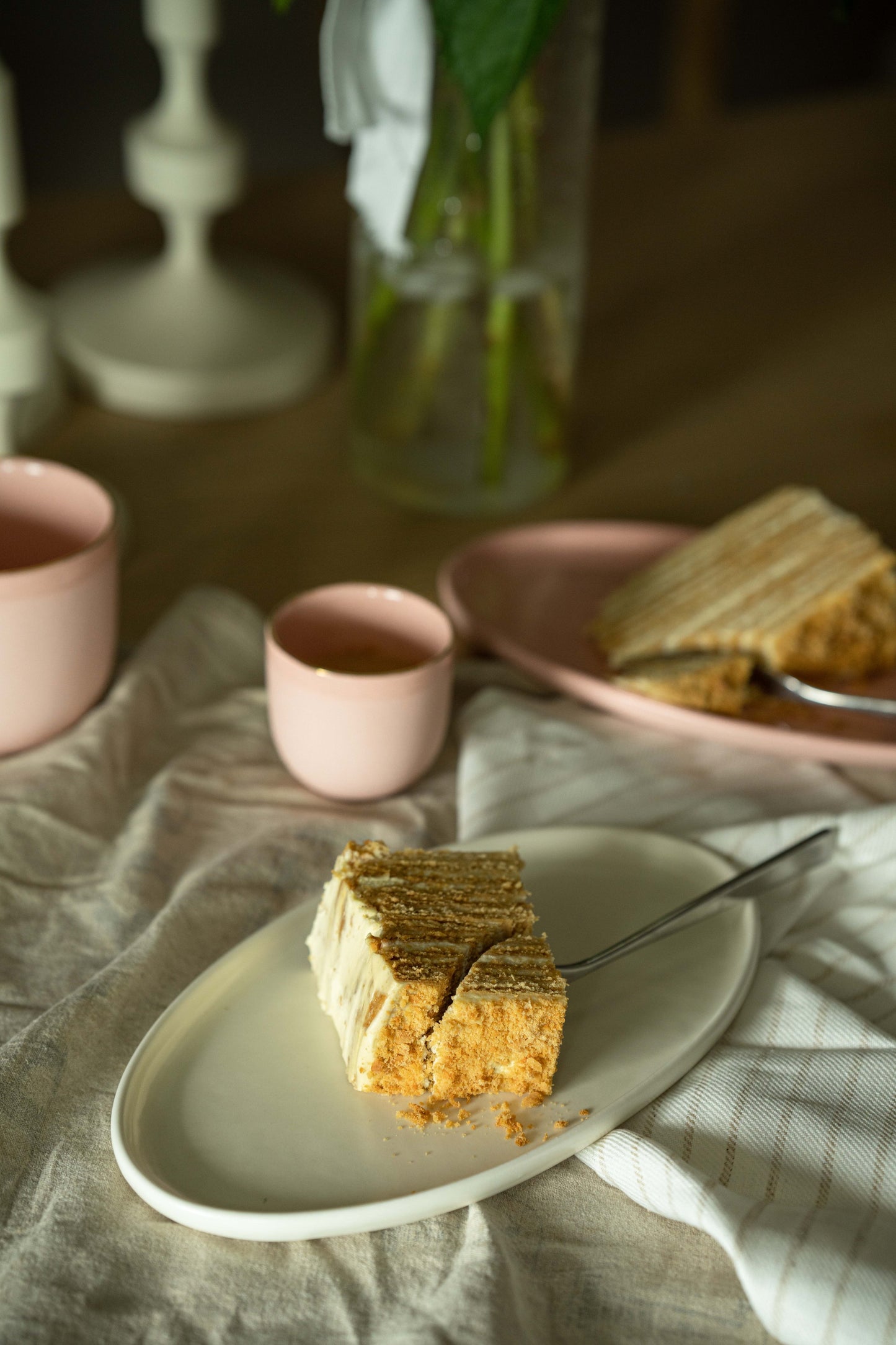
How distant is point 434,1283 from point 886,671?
1.65 feet

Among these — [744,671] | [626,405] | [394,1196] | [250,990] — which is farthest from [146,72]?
[394,1196]

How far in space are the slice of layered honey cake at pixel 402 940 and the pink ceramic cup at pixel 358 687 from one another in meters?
0.10

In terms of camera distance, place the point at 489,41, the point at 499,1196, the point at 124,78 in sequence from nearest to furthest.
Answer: the point at 499,1196, the point at 489,41, the point at 124,78

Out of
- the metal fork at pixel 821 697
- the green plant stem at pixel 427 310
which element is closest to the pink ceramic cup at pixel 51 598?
the green plant stem at pixel 427 310

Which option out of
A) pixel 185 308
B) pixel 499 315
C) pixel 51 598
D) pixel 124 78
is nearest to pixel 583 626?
pixel 499 315

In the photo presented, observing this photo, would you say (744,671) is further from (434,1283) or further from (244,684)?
(434,1283)

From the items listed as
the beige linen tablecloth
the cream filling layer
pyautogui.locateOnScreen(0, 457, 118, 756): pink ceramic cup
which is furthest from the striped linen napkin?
pyautogui.locateOnScreen(0, 457, 118, 756): pink ceramic cup

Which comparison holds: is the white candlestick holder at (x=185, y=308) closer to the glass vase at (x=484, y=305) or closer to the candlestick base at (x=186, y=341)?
the candlestick base at (x=186, y=341)

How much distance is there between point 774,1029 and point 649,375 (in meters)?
0.72

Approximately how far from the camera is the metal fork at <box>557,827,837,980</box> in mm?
637

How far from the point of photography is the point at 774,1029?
636 millimetres

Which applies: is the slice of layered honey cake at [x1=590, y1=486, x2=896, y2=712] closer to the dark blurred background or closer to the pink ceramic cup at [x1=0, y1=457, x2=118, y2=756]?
the pink ceramic cup at [x1=0, y1=457, x2=118, y2=756]

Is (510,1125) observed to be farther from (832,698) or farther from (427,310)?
(427,310)

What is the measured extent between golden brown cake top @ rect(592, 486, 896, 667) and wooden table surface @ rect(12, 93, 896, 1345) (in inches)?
5.7
